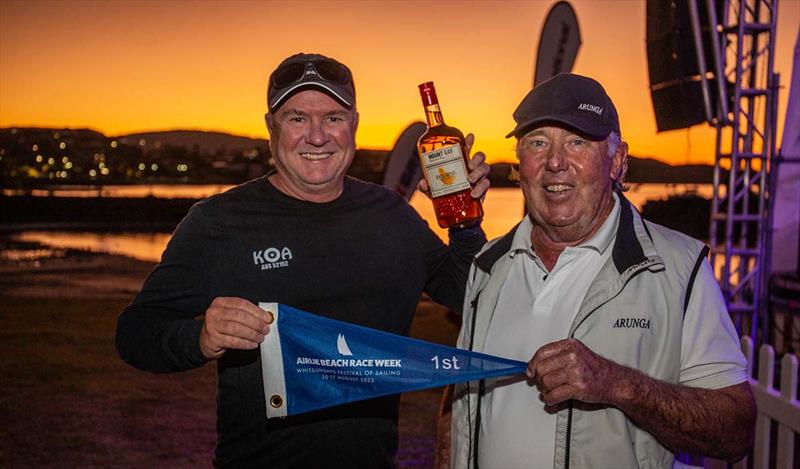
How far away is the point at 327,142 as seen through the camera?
2.76 metres

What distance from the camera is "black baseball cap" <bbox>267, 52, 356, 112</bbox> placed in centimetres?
273

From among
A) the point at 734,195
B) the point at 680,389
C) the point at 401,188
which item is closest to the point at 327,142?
the point at 680,389

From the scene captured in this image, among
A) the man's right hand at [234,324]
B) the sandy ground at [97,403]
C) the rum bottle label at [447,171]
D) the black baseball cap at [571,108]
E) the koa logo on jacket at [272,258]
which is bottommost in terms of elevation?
the sandy ground at [97,403]

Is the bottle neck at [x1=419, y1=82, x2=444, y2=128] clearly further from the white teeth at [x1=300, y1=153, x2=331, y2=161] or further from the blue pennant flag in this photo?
the blue pennant flag

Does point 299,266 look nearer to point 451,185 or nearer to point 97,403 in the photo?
point 451,185

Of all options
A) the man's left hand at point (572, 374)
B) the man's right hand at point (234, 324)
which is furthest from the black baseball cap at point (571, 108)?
the man's right hand at point (234, 324)

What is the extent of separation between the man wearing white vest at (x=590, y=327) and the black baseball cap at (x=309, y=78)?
2.61 ft

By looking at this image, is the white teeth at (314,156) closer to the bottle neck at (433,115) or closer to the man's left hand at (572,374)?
the bottle neck at (433,115)

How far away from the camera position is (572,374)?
→ 1.87 m

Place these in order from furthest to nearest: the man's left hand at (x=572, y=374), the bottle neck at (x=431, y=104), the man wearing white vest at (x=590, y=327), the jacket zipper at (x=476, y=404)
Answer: the bottle neck at (x=431, y=104) → the jacket zipper at (x=476, y=404) → the man wearing white vest at (x=590, y=327) → the man's left hand at (x=572, y=374)

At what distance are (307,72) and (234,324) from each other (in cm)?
113

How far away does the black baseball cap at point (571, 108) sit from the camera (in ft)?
7.30

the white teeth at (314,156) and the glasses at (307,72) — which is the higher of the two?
the glasses at (307,72)

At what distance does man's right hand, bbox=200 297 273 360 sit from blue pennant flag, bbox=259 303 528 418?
0.11m
